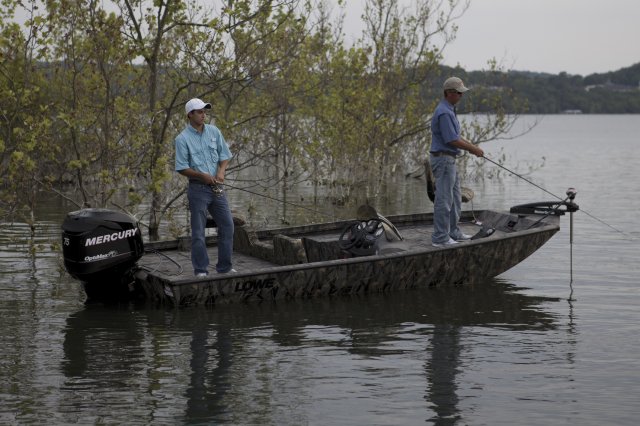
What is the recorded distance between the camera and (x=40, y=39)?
12617 mm

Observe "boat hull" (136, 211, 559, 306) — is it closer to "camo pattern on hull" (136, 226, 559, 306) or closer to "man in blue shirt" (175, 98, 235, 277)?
"camo pattern on hull" (136, 226, 559, 306)

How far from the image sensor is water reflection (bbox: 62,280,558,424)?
7324 millimetres

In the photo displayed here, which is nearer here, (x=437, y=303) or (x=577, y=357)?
(x=577, y=357)

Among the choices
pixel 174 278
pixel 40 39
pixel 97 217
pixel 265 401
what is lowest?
pixel 265 401

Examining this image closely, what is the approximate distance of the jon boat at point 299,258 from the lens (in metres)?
9.91

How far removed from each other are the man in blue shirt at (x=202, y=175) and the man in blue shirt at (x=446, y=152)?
2.55m

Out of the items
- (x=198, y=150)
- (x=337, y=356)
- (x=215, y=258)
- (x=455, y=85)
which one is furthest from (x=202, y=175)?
(x=455, y=85)

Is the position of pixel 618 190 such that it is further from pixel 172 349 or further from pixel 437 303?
pixel 172 349

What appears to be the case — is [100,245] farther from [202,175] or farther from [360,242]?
[360,242]

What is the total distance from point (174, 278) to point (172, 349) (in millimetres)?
1327

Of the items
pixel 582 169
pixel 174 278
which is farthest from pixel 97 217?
pixel 582 169

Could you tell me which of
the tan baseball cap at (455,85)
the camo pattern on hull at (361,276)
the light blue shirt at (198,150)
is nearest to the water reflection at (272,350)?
the camo pattern on hull at (361,276)

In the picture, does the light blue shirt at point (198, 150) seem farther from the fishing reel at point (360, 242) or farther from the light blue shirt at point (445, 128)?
the light blue shirt at point (445, 128)

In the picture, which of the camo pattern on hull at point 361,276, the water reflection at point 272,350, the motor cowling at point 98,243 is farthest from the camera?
the camo pattern on hull at point 361,276
